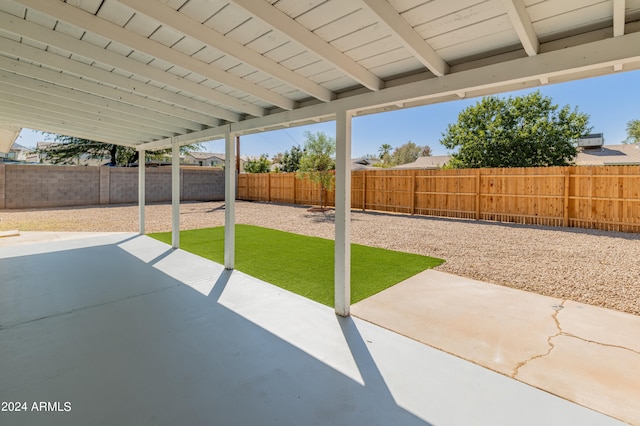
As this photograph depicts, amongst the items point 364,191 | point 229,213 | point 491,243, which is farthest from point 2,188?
point 491,243

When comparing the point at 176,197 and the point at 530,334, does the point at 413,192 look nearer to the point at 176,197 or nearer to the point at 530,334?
the point at 176,197

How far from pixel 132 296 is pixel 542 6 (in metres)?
4.43

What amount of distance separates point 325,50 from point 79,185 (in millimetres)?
16133

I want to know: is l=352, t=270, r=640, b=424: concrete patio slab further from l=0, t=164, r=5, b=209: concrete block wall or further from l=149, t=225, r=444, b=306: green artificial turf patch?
l=0, t=164, r=5, b=209: concrete block wall

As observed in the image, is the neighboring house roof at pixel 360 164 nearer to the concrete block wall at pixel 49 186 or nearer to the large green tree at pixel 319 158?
the large green tree at pixel 319 158

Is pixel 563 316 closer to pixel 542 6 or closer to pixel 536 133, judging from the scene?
pixel 542 6

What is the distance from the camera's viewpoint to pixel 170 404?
1919 mm

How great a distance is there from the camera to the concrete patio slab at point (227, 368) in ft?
6.09

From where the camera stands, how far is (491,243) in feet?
22.7

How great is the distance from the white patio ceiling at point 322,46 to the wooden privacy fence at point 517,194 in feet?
27.7

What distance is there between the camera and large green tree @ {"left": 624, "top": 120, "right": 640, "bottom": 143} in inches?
1081

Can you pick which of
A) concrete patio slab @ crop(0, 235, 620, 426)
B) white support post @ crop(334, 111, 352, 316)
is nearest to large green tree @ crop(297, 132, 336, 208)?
concrete patio slab @ crop(0, 235, 620, 426)

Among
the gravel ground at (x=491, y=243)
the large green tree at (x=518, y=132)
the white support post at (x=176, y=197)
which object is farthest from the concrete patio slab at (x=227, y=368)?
the large green tree at (x=518, y=132)

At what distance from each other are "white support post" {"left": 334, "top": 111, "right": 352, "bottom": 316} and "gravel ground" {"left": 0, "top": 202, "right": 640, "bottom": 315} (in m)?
2.41
